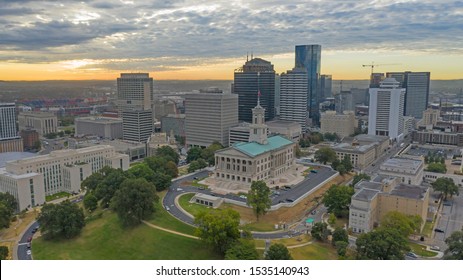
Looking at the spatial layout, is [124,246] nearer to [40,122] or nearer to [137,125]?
[137,125]

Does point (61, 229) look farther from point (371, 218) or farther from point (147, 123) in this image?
point (147, 123)

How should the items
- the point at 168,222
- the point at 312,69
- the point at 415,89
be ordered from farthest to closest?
the point at 312,69, the point at 415,89, the point at 168,222

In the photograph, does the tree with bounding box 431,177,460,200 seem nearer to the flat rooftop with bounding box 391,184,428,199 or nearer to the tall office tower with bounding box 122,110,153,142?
the flat rooftop with bounding box 391,184,428,199

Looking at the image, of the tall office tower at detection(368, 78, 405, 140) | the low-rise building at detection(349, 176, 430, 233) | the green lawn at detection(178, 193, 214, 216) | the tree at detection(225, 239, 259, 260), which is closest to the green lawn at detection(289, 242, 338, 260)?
the tree at detection(225, 239, 259, 260)

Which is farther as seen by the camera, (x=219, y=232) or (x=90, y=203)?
(x=90, y=203)

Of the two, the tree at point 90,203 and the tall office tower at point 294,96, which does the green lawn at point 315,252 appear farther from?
the tall office tower at point 294,96

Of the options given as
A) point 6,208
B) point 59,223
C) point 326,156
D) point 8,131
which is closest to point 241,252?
point 59,223
